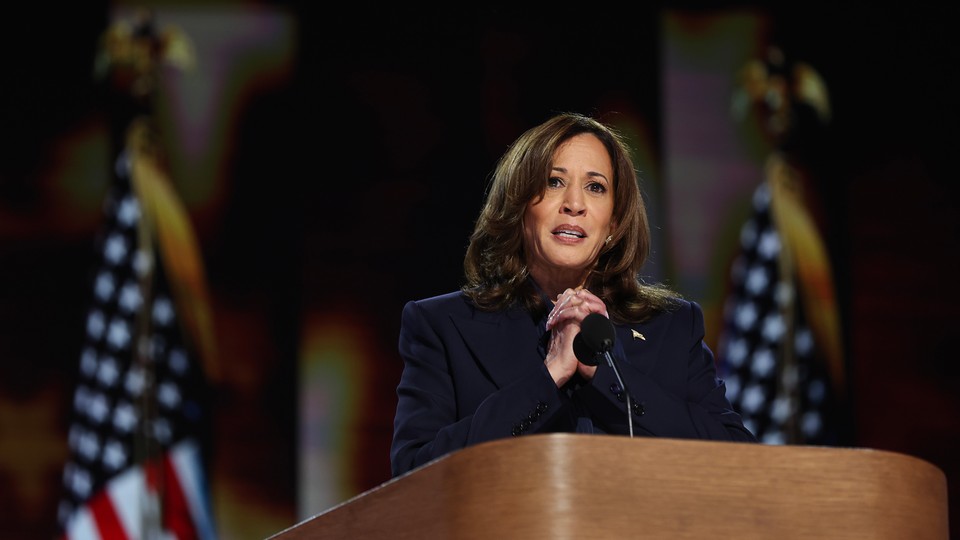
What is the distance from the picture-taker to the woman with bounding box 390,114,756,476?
6.63ft

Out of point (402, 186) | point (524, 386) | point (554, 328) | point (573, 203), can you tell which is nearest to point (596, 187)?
point (573, 203)

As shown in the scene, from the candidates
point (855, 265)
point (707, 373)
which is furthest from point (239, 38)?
point (707, 373)

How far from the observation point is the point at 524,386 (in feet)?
6.52

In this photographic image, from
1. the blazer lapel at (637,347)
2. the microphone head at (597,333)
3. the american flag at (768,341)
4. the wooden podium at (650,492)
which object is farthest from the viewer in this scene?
the american flag at (768,341)

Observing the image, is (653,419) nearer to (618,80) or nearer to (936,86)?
(618,80)

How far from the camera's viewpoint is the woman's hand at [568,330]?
201cm

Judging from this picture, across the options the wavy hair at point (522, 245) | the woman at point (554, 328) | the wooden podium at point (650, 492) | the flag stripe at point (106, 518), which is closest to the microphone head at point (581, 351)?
the woman at point (554, 328)

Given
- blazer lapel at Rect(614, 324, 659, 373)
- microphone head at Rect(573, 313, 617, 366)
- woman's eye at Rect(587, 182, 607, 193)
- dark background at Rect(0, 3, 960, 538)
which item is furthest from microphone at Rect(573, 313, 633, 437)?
dark background at Rect(0, 3, 960, 538)

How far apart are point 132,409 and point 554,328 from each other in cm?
254

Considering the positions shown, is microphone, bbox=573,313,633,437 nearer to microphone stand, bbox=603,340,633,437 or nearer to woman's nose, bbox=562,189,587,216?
microphone stand, bbox=603,340,633,437

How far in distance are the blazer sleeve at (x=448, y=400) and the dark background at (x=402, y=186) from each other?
1.93 metres

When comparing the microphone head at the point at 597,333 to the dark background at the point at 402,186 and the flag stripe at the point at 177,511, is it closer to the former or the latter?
the dark background at the point at 402,186

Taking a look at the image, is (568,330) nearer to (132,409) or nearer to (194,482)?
(194,482)

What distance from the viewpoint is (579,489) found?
1.43 meters
